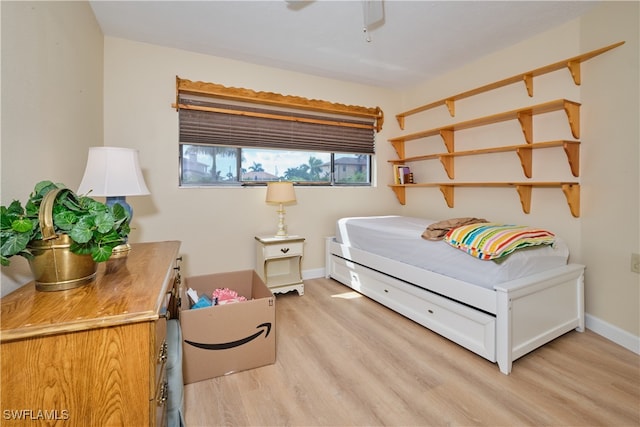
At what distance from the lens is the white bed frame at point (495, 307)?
1.65 meters

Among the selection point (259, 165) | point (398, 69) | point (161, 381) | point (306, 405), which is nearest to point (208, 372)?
point (306, 405)

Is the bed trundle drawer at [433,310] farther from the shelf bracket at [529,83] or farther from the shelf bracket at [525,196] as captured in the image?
the shelf bracket at [529,83]

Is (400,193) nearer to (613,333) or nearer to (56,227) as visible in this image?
(613,333)

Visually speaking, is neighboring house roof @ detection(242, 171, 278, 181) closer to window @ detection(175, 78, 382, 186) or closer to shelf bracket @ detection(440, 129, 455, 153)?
window @ detection(175, 78, 382, 186)

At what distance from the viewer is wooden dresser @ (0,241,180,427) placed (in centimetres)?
67

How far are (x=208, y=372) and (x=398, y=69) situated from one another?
323cm

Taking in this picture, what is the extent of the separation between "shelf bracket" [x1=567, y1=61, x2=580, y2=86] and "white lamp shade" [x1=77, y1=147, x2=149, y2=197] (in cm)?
305

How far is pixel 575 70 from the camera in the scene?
2.17 metres

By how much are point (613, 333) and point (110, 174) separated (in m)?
3.25

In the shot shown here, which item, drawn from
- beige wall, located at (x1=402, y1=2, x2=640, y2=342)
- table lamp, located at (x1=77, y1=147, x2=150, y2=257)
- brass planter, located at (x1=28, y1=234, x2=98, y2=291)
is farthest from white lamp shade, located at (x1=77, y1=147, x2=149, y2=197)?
beige wall, located at (x1=402, y1=2, x2=640, y2=342)

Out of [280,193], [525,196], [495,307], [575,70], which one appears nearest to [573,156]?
[525,196]

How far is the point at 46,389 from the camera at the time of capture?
69cm

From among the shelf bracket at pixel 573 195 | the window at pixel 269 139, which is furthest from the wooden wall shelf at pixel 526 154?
the window at pixel 269 139

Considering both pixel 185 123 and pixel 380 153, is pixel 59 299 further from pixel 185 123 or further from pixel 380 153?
pixel 380 153
